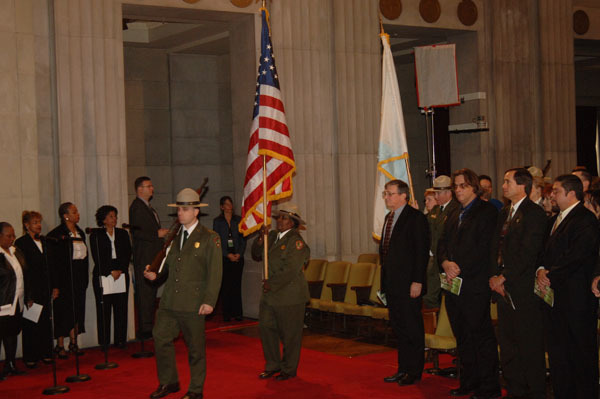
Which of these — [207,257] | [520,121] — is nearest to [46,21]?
[207,257]

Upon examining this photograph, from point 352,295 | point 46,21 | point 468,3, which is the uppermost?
point 468,3

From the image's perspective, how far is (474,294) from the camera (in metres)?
6.86

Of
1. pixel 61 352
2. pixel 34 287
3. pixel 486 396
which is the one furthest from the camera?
pixel 61 352

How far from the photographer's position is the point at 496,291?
6609 millimetres

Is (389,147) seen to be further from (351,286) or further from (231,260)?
(231,260)

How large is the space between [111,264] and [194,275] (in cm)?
302

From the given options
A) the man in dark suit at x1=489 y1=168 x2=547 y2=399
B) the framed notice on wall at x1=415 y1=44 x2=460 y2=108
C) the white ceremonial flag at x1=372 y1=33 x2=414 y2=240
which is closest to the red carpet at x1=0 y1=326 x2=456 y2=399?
the man in dark suit at x1=489 y1=168 x2=547 y2=399

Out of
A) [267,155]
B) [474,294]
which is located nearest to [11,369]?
[267,155]

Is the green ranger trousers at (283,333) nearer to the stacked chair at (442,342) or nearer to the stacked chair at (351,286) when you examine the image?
the stacked chair at (442,342)

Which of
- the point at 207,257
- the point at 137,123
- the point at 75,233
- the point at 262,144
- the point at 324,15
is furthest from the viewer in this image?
the point at 137,123

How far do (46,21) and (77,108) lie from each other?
3.92 ft

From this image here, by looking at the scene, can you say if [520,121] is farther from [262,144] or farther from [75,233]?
[75,233]

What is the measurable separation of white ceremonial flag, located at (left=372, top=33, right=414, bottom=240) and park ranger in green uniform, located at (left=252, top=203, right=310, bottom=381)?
4.84 ft

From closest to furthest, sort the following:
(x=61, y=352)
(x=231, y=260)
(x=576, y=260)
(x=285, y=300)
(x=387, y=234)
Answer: (x=576, y=260), (x=387, y=234), (x=285, y=300), (x=61, y=352), (x=231, y=260)
